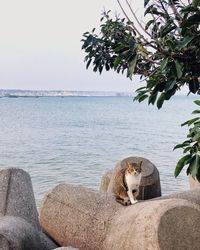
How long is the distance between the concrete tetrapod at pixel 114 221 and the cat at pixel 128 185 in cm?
11

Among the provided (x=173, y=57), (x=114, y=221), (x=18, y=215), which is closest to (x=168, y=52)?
(x=173, y=57)

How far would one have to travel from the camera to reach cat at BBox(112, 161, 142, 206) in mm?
5412

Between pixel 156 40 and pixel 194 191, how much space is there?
133 inches

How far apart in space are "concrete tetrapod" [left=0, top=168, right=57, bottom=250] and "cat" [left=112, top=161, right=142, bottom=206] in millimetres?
1125

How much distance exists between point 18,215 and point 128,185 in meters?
1.76

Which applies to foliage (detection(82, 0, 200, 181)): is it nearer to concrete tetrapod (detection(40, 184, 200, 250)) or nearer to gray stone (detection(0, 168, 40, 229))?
concrete tetrapod (detection(40, 184, 200, 250))

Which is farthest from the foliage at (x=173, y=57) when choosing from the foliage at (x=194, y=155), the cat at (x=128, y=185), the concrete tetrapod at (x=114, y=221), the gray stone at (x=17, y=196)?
the gray stone at (x=17, y=196)

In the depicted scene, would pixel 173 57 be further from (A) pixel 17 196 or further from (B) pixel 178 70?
(A) pixel 17 196

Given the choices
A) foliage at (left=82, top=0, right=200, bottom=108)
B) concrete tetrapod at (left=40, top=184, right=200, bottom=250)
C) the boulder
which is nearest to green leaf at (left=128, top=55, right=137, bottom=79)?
foliage at (left=82, top=0, right=200, bottom=108)

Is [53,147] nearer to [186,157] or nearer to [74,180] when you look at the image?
[74,180]

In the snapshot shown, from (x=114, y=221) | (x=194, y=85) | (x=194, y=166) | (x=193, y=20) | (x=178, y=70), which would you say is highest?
(x=193, y=20)

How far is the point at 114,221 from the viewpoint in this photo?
508 cm

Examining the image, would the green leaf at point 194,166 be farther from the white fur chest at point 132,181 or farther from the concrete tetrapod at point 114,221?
the white fur chest at point 132,181

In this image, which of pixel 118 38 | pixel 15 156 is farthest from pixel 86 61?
pixel 15 156
